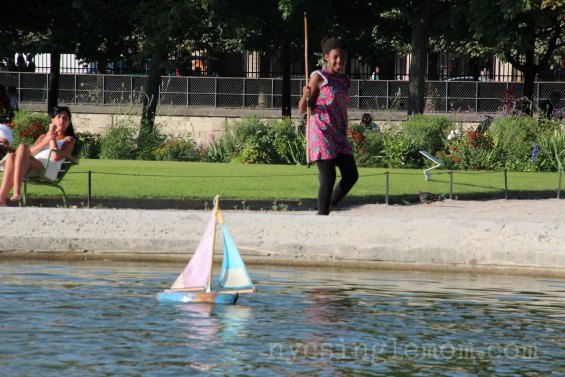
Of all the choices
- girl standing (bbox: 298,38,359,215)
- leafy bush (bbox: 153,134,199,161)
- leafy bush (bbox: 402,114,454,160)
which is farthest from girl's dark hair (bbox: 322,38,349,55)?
leafy bush (bbox: 153,134,199,161)

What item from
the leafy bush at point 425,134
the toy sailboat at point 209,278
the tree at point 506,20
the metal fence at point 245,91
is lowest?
the toy sailboat at point 209,278

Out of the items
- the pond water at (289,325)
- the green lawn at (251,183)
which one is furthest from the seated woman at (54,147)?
the pond water at (289,325)

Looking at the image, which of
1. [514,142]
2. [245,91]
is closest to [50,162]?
[514,142]

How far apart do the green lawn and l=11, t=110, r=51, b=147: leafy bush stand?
4.59 ft

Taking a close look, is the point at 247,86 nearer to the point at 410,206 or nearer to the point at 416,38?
the point at 416,38

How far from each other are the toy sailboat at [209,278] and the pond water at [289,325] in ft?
0.46

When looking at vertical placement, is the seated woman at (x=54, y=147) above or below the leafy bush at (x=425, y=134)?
below

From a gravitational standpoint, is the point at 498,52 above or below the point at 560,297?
above

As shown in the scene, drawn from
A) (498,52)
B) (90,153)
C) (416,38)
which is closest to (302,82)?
(416,38)

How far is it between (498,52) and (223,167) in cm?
1167

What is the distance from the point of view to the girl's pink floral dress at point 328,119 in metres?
12.9

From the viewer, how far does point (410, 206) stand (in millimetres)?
18328

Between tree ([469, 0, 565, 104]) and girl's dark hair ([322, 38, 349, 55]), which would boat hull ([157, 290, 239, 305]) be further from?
tree ([469, 0, 565, 104])

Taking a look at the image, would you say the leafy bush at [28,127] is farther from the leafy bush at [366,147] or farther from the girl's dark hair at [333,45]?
the girl's dark hair at [333,45]
